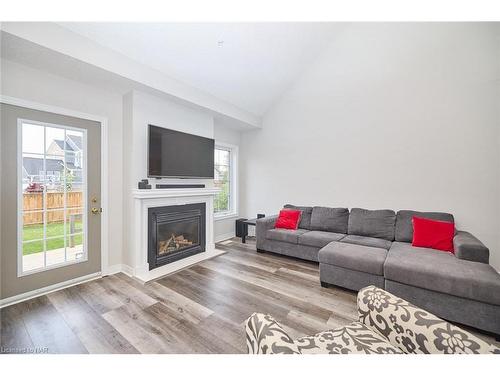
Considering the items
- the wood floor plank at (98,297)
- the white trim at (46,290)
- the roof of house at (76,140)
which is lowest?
the wood floor plank at (98,297)

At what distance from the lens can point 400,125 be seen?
11.0 ft

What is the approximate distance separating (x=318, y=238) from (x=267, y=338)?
8.39 feet

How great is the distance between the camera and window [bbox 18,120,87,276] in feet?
7.49

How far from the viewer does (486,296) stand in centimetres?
175

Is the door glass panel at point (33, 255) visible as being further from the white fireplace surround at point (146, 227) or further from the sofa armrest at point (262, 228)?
the sofa armrest at point (262, 228)

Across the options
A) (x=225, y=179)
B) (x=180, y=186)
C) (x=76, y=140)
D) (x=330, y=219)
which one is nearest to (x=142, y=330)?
(x=180, y=186)

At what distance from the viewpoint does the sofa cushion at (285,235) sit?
3.47 m

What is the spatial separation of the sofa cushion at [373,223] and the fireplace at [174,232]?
2493 millimetres

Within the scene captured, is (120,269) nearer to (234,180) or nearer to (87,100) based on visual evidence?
(87,100)

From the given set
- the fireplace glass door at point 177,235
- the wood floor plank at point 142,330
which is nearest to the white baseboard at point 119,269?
the fireplace glass door at point 177,235

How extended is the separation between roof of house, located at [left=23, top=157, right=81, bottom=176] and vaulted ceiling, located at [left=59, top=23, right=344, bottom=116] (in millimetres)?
1394
